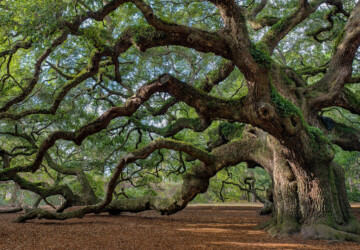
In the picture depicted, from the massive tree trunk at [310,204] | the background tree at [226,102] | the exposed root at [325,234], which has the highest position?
the background tree at [226,102]

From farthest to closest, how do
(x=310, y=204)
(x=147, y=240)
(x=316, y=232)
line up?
(x=310, y=204)
(x=316, y=232)
(x=147, y=240)

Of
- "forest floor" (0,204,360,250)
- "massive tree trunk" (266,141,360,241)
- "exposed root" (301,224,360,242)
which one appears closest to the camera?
"forest floor" (0,204,360,250)

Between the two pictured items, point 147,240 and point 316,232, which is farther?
point 316,232

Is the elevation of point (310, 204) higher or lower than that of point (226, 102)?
lower

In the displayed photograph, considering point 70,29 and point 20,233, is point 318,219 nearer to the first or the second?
point 20,233

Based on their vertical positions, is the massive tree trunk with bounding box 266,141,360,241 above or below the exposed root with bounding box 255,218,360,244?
above

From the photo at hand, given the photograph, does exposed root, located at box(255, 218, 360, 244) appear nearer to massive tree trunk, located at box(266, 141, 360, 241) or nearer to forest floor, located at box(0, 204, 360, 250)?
massive tree trunk, located at box(266, 141, 360, 241)

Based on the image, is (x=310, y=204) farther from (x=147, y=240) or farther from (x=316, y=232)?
(x=147, y=240)

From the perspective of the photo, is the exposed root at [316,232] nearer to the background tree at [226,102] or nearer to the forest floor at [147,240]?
the background tree at [226,102]

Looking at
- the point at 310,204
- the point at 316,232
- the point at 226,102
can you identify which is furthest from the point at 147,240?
the point at 310,204

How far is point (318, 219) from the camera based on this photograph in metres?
5.11

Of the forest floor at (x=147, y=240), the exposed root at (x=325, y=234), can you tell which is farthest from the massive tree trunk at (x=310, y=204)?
the forest floor at (x=147, y=240)

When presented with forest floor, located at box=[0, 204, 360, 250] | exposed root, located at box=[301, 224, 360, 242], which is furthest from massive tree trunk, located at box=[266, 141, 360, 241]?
forest floor, located at box=[0, 204, 360, 250]

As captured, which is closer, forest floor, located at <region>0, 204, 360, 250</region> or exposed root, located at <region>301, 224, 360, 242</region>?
forest floor, located at <region>0, 204, 360, 250</region>
